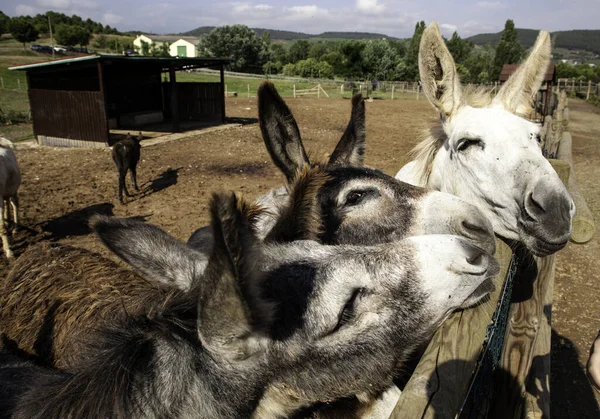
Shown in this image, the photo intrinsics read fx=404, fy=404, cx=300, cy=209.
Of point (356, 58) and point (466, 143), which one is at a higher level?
point (356, 58)

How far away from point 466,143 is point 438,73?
2.34 feet

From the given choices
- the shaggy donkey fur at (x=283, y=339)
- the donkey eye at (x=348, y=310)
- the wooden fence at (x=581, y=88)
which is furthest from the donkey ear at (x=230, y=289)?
the wooden fence at (x=581, y=88)

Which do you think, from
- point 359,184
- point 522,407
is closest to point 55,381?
point 359,184

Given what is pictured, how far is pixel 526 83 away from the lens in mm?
3092

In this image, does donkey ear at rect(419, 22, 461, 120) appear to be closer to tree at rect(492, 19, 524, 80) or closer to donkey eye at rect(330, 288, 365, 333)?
donkey eye at rect(330, 288, 365, 333)

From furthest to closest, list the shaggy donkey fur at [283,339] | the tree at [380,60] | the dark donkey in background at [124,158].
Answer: the tree at [380,60]
the dark donkey in background at [124,158]
the shaggy donkey fur at [283,339]

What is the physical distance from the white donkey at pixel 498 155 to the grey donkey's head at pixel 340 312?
981 millimetres

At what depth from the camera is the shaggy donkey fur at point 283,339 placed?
1.48 metres

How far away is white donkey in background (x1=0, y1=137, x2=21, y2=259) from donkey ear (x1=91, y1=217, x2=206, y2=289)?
6.99 m

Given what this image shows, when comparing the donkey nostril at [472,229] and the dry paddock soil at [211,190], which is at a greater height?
the donkey nostril at [472,229]

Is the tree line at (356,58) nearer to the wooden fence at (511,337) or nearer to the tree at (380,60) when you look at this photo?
the tree at (380,60)

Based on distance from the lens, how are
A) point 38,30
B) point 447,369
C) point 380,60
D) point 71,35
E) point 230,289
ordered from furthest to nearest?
1. point 38,30
2. point 71,35
3. point 380,60
4. point 447,369
5. point 230,289

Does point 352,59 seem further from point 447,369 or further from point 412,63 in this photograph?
point 447,369

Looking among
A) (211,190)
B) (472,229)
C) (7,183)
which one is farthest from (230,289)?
(7,183)
